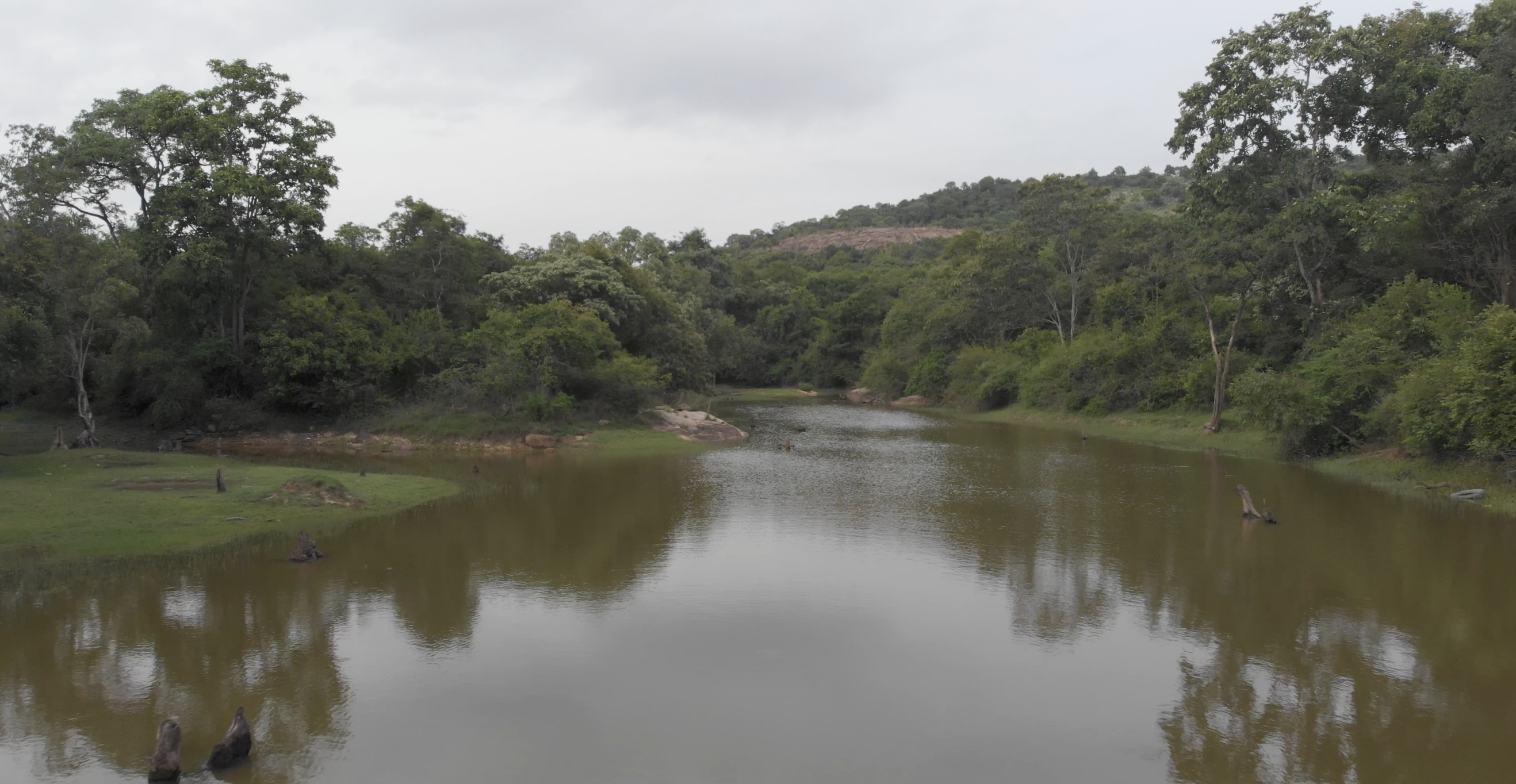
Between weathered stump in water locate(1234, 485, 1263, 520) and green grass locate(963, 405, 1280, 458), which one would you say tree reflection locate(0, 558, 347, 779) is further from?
green grass locate(963, 405, 1280, 458)

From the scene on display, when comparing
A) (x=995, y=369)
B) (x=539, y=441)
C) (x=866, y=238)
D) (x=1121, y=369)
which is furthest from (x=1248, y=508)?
(x=866, y=238)

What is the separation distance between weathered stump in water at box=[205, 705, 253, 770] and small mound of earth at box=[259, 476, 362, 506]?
11788mm

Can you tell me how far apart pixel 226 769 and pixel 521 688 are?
302 cm

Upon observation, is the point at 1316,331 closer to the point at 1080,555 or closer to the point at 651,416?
the point at 1080,555

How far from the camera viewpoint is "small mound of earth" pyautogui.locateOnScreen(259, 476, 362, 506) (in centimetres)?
1947

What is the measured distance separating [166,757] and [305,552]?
787cm

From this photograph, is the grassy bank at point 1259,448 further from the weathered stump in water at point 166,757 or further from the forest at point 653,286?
the weathered stump in water at point 166,757

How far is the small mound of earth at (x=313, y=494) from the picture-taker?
766 inches

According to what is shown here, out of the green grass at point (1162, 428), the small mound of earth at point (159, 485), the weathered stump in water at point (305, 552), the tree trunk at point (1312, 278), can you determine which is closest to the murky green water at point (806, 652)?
the weathered stump in water at point (305, 552)

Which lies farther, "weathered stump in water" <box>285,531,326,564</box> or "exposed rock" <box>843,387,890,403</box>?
"exposed rock" <box>843,387,890,403</box>

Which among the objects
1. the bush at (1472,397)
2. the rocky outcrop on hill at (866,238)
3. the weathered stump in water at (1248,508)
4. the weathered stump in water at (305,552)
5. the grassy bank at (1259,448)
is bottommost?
the weathered stump in water at (305,552)

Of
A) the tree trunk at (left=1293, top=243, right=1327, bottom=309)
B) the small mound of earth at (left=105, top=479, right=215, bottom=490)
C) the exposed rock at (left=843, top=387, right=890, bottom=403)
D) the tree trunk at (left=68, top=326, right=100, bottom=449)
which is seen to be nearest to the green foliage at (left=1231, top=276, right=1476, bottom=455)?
the tree trunk at (left=1293, top=243, right=1327, bottom=309)

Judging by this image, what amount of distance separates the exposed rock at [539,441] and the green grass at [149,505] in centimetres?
834

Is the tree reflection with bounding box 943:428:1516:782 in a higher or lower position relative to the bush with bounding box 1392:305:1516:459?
lower
